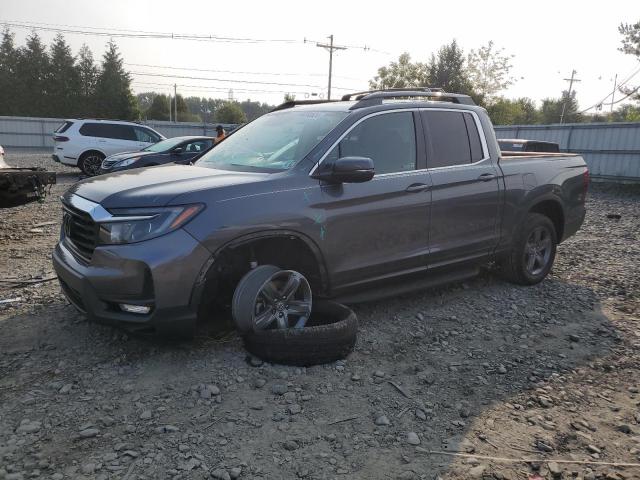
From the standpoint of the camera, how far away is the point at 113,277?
3223 millimetres

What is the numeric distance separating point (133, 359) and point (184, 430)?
3.16 ft

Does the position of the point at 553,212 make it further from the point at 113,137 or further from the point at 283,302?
the point at 113,137

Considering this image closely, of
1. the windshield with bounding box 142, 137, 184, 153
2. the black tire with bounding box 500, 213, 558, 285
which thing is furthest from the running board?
the windshield with bounding box 142, 137, 184, 153

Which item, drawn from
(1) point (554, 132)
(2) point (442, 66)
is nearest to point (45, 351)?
(1) point (554, 132)

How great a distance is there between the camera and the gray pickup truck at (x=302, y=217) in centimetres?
325

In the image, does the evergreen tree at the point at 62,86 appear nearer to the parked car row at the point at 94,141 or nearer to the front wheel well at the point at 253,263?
the parked car row at the point at 94,141

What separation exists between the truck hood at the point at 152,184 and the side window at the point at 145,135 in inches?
535

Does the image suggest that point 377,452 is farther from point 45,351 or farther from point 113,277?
point 45,351

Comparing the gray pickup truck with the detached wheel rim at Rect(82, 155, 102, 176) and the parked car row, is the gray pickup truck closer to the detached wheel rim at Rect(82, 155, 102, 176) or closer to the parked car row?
the parked car row

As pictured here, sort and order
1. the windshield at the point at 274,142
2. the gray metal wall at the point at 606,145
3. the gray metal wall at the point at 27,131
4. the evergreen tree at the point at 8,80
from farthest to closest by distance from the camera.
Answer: the evergreen tree at the point at 8,80 → the gray metal wall at the point at 27,131 → the gray metal wall at the point at 606,145 → the windshield at the point at 274,142

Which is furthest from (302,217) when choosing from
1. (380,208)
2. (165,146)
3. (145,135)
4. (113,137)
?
(145,135)

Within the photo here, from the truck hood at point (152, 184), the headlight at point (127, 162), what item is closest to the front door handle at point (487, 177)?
the truck hood at point (152, 184)

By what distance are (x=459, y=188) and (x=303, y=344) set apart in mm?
2120

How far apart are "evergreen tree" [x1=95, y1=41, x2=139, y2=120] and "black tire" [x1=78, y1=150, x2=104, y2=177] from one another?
135 feet
